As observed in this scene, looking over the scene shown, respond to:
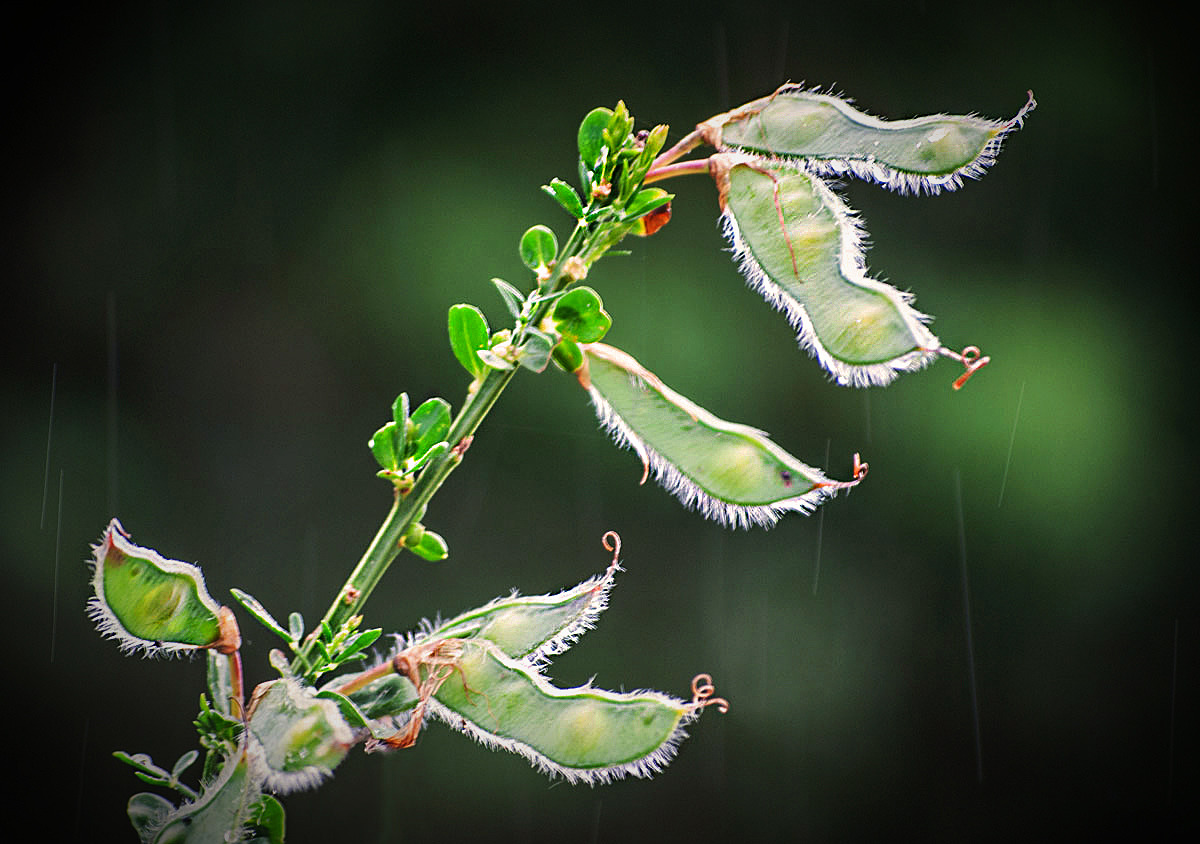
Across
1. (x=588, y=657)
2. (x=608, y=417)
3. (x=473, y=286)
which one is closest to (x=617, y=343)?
(x=473, y=286)

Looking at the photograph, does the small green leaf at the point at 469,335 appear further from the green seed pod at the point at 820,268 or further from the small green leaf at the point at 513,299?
the green seed pod at the point at 820,268

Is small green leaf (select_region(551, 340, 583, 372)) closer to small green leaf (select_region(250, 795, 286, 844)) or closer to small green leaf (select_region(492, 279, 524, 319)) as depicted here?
small green leaf (select_region(492, 279, 524, 319))

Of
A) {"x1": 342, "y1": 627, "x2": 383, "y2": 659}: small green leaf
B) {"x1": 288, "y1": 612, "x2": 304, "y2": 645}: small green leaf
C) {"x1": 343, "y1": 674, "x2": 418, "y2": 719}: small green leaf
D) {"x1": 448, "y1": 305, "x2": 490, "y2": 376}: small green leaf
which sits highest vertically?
{"x1": 448, "y1": 305, "x2": 490, "y2": 376}: small green leaf

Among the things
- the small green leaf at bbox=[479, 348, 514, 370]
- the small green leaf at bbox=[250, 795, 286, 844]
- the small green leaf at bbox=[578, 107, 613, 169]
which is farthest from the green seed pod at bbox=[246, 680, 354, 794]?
the small green leaf at bbox=[578, 107, 613, 169]

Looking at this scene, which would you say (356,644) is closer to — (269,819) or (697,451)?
(269,819)

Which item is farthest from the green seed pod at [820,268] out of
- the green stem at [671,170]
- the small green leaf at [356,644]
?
the small green leaf at [356,644]

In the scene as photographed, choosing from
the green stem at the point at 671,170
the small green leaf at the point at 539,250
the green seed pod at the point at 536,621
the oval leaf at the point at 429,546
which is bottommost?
the green seed pod at the point at 536,621

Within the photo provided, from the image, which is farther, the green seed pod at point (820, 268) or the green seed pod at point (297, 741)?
the green seed pod at point (820, 268)
